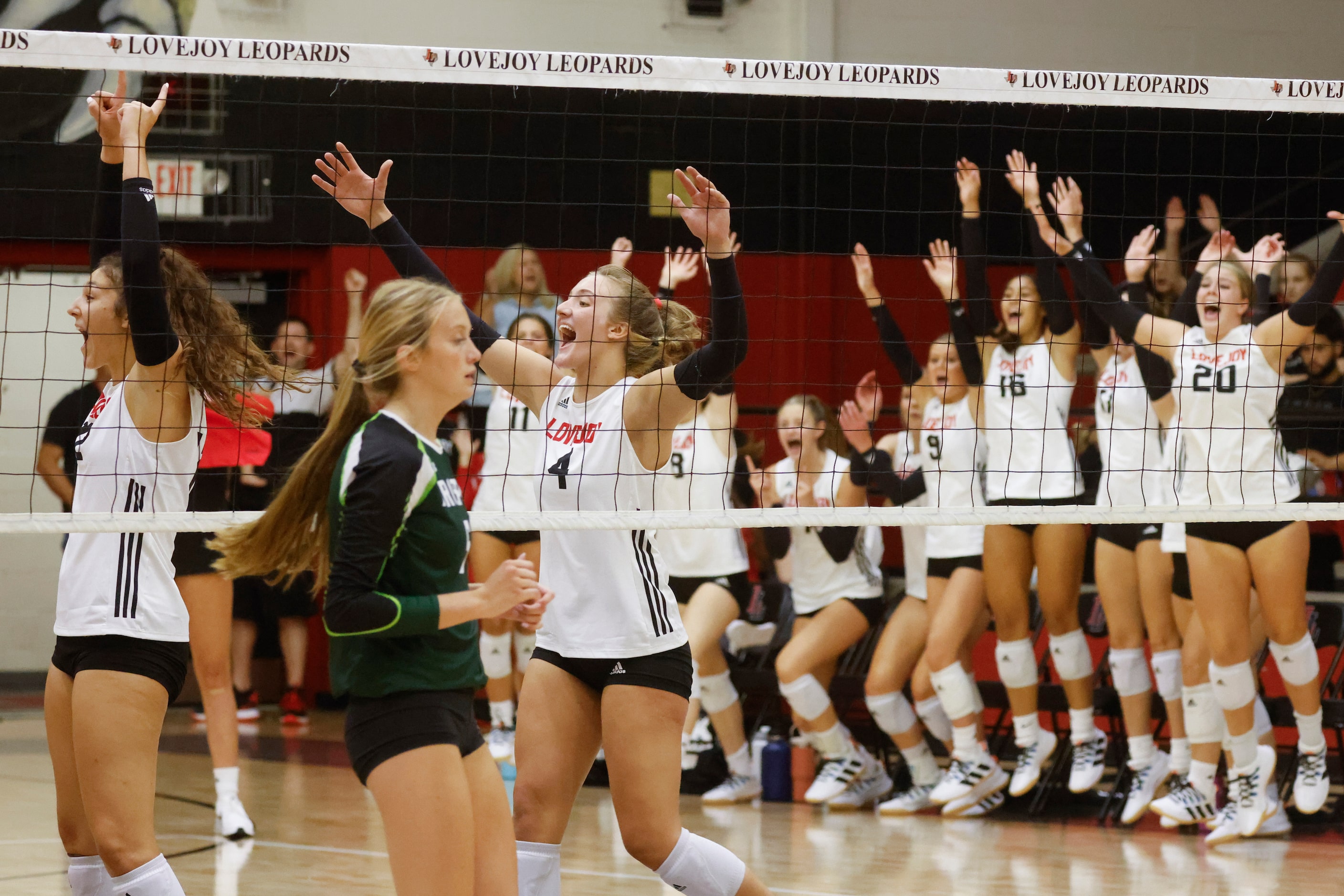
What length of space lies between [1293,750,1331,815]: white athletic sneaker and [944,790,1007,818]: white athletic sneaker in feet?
4.17

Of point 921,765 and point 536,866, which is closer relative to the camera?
point 536,866

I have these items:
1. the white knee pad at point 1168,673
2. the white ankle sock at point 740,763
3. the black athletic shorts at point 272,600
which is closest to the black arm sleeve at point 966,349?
the white knee pad at point 1168,673

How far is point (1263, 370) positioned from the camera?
591cm

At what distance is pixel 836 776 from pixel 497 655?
1.76 metres

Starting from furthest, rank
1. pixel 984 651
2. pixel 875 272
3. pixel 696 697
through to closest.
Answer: pixel 875 272 → pixel 984 651 → pixel 696 697

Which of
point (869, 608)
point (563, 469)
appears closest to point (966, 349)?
point (869, 608)

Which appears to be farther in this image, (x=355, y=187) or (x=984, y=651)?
(x=984, y=651)

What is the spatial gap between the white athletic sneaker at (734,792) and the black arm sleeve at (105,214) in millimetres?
4065

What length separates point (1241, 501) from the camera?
577cm

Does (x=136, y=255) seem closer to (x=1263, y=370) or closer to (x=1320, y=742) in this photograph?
(x=1263, y=370)

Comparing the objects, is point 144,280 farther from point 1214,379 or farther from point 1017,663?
point 1017,663

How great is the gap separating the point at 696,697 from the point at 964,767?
134 centimetres

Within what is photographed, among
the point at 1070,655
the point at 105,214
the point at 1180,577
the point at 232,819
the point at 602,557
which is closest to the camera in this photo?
the point at 602,557

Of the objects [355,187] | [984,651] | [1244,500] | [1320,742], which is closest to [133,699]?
[355,187]
